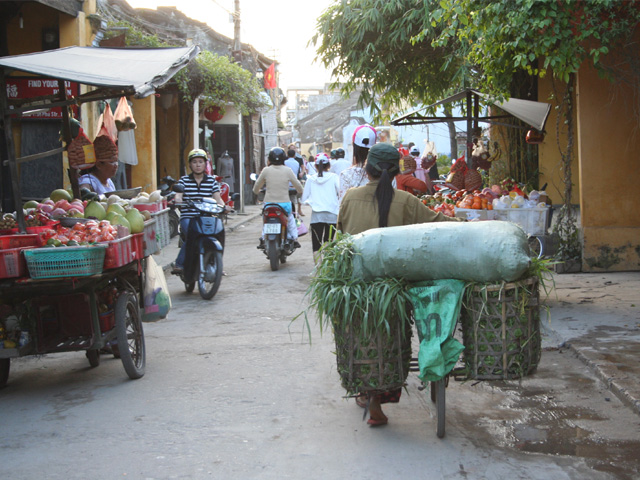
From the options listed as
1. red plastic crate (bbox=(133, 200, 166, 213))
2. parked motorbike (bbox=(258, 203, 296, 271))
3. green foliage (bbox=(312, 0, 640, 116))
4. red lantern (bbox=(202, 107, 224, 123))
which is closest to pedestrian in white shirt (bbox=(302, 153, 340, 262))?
parked motorbike (bbox=(258, 203, 296, 271))

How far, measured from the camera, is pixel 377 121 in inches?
591

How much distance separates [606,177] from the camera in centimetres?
962

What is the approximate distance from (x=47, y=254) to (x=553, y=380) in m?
3.76

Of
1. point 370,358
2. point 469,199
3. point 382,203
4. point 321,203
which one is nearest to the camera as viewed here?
point 370,358

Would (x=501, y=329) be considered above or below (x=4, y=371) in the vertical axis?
above

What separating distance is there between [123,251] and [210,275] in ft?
12.0

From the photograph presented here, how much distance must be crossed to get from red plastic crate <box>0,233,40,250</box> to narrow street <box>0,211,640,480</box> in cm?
113

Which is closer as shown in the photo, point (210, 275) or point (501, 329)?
point (501, 329)

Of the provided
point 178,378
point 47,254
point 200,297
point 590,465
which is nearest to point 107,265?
point 47,254

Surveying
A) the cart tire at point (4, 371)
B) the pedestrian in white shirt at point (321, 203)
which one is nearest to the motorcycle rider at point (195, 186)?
the pedestrian in white shirt at point (321, 203)

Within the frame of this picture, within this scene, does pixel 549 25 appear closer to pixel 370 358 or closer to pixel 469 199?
pixel 469 199

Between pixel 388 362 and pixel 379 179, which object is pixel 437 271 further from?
pixel 379 179

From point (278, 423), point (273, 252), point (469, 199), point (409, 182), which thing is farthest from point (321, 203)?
point (278, 423)

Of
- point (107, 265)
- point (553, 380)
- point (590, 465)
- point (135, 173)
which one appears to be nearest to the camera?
point (590, 465)
